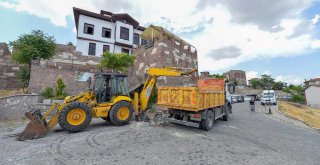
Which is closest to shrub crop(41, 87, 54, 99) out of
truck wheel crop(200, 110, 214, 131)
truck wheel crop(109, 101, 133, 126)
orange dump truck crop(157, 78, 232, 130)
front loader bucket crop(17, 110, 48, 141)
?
front loader bucket crop(17, 110, 48, 141)

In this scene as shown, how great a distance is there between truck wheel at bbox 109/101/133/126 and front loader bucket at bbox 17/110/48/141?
9.25 ft

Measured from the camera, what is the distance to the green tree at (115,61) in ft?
50.1

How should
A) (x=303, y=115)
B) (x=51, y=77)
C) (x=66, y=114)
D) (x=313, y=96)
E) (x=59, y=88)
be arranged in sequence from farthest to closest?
(x=313, y=96)
(x=303, y=115)
(x=51, y=77)
(x=59, y=88)
(x=66, y=114)

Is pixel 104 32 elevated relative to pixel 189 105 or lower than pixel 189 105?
elevated

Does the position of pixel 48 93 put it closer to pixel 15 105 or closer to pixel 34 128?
pixel 15 105

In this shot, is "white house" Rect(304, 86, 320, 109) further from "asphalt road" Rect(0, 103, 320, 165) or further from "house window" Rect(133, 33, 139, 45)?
"asphalt road" Rect(0, 103, 320, 165)

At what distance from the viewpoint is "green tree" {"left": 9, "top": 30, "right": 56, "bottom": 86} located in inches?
527

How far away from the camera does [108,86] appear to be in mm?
8812

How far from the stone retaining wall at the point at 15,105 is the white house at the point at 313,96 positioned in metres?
60.7

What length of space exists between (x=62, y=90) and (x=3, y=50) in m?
10.2

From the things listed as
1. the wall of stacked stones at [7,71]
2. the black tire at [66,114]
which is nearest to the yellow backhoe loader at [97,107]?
the black tire at [66,114]

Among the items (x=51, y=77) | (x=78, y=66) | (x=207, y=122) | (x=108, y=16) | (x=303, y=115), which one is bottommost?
(x=303, y=115)

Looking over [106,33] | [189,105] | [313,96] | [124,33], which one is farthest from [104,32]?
[313,96]

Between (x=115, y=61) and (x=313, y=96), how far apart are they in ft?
187
